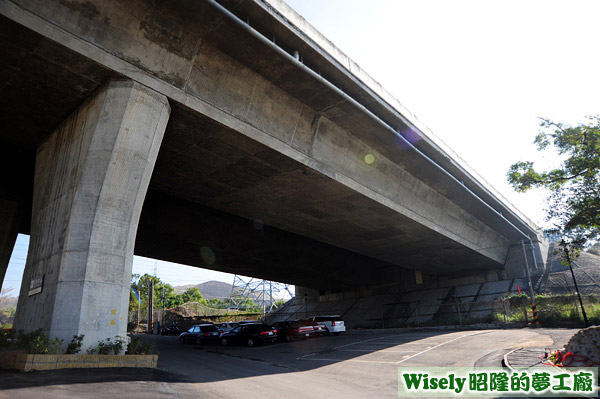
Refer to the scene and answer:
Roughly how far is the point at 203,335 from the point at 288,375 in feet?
59.1

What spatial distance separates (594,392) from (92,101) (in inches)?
597

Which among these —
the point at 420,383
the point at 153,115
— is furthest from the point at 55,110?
the point at 420,383

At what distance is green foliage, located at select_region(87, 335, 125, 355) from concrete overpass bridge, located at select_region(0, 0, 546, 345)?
25 cm

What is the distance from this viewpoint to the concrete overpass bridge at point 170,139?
10930 mm

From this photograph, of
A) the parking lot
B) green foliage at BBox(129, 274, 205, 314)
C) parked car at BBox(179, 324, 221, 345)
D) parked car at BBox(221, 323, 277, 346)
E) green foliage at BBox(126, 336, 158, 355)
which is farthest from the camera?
green foliage at BBox(129, 274, 205, 314)

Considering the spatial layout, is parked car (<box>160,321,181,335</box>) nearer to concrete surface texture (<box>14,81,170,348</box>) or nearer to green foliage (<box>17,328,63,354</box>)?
concrete surface texture (<box>14,81,170,348</box>)

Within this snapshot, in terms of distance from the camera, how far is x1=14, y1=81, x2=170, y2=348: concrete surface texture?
10523 mm

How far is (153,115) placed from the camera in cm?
1234

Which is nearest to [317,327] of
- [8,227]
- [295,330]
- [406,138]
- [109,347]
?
[295,330]

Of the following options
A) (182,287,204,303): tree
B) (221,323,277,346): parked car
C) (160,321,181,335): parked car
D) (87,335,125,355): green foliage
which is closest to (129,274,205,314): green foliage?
(182,287,204,303): tree

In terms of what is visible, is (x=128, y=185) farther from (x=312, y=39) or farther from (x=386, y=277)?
(x=386, y=277)

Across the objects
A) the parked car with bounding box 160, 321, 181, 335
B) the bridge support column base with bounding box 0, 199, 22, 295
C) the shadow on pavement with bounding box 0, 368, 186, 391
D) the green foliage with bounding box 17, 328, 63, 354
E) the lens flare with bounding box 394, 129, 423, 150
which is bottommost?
the shadow on pavement with bounding box 0, 368, 186, 391

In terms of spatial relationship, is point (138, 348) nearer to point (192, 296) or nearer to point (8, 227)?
point (8, 227)

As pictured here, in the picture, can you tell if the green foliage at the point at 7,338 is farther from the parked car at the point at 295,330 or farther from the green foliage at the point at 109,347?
the parked car at the point at 295,330
